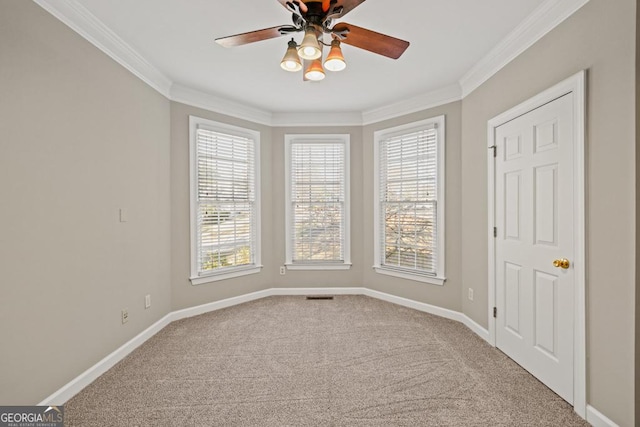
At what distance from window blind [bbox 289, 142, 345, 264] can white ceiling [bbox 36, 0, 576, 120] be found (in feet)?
2.73

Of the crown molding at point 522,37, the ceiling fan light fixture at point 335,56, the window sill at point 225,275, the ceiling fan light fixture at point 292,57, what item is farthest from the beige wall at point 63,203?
the crown molding at point 522,37

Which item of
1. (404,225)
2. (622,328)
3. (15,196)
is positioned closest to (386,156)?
(404,225)

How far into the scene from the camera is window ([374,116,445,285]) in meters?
3.71

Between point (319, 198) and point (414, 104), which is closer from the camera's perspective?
point (414, 104)

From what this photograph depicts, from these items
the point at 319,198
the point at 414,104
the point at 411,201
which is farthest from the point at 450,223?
the point at 319,198

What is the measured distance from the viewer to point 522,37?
240 cm

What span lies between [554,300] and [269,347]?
2.33 m

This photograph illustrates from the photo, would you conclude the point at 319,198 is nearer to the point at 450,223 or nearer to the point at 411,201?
the point at 411,201

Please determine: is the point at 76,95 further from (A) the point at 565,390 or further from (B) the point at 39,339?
(A) the point at 565,390

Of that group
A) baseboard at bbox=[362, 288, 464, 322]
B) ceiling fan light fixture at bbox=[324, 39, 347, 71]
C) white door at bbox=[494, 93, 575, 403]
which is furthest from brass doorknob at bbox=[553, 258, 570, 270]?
ceiling fan light fixture at bbox=[324, 39, 347, 71]

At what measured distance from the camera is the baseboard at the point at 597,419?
1.72 metres

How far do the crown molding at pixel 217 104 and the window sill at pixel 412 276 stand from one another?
2666 mm

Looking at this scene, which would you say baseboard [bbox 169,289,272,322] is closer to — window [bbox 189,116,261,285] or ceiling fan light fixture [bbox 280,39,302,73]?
window [bbox 189,116,261,285]

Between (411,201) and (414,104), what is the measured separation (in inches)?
48.5
